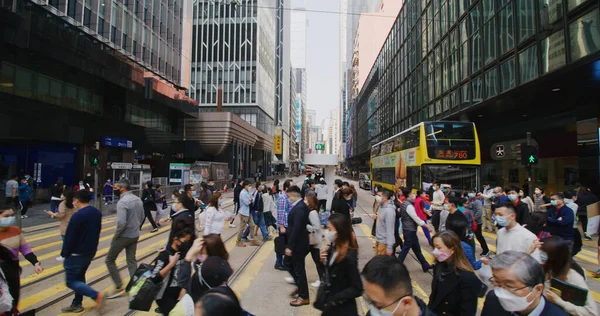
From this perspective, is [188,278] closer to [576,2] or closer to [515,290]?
[515,290]

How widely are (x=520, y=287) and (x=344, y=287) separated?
1508 mm

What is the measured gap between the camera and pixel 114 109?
2556 cm

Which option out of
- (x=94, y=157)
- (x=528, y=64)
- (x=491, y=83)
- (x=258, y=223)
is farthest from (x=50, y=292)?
(x=491, y=83)

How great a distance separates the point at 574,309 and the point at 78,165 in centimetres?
2558

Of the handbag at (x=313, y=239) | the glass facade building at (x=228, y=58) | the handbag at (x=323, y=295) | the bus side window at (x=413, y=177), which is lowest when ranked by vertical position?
the handbag at (x=323, y=295)

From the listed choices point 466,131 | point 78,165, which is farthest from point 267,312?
point 78,165

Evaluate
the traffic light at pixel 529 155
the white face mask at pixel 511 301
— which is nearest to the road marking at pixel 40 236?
the white face mask at pixel 511 301

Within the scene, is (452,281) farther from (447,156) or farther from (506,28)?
(506,28)

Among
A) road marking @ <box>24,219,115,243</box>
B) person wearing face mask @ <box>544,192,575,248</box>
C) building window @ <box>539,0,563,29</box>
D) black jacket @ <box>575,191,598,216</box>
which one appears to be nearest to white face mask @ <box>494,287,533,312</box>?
person wearing face mask @ <box>544,192,575,248</box>

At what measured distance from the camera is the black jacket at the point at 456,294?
2.65 meters

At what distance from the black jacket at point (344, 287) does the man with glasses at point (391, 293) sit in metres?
0.91

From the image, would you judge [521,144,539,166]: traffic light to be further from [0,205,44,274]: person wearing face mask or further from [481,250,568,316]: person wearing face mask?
[0,205,44,274]: person wearing face mask

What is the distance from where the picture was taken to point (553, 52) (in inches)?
527

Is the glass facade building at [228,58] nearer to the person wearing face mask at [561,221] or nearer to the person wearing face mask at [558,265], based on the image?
the person wearing face mask at [561,221]
